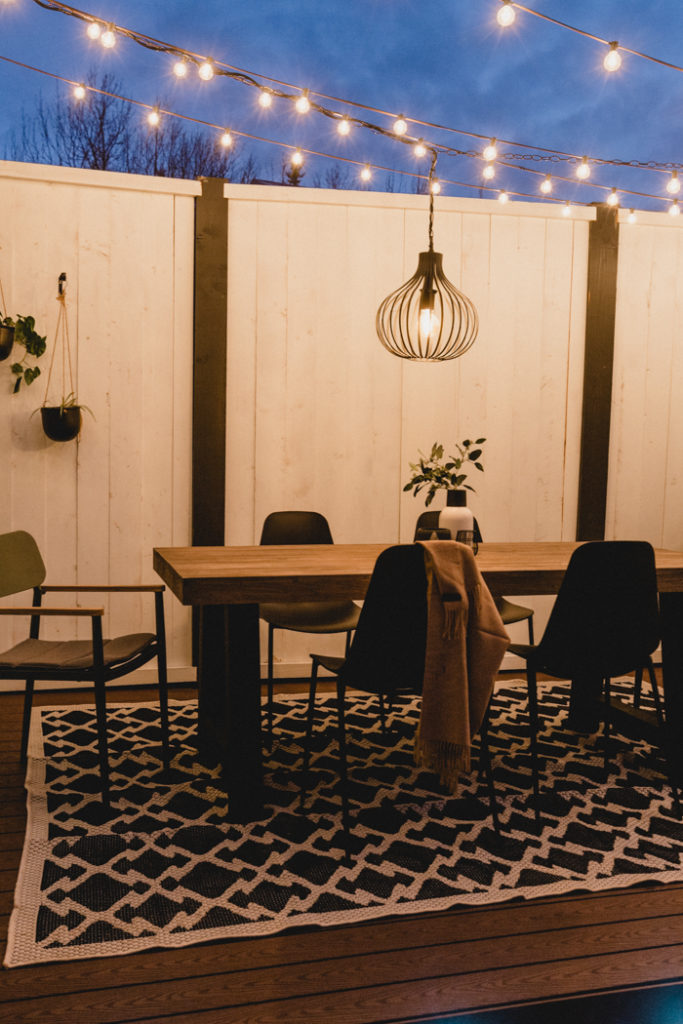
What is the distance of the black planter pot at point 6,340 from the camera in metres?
3.76

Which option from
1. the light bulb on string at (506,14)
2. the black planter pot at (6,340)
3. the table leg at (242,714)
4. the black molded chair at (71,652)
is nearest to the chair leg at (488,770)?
the table leg at (242,714)

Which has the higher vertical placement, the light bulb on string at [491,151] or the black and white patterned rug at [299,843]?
the light bulb on string at [491,151]

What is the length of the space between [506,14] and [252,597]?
86.7 inches

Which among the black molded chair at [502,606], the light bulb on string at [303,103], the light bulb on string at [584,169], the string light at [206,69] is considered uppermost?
the string light at [206,69]

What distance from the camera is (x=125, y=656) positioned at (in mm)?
2664

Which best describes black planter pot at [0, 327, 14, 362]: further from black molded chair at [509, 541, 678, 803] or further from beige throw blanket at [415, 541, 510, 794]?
black molded chair at [509, 541, 678, 803]

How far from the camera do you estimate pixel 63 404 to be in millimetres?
3939

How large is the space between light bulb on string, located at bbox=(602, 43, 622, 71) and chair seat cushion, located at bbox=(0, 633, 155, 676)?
278 cm

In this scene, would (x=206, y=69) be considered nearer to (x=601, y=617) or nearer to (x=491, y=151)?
(x=491, y=151)

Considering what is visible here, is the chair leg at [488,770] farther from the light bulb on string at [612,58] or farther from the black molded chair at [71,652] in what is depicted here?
the light bulb on string at [612,58]

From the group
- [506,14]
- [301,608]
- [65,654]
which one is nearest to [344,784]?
[65,654]

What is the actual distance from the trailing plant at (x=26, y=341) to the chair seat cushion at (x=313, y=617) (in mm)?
1655

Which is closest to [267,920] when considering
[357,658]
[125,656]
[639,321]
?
[357,658]

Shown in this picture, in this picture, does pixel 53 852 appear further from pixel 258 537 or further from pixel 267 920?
pixel 258 537
